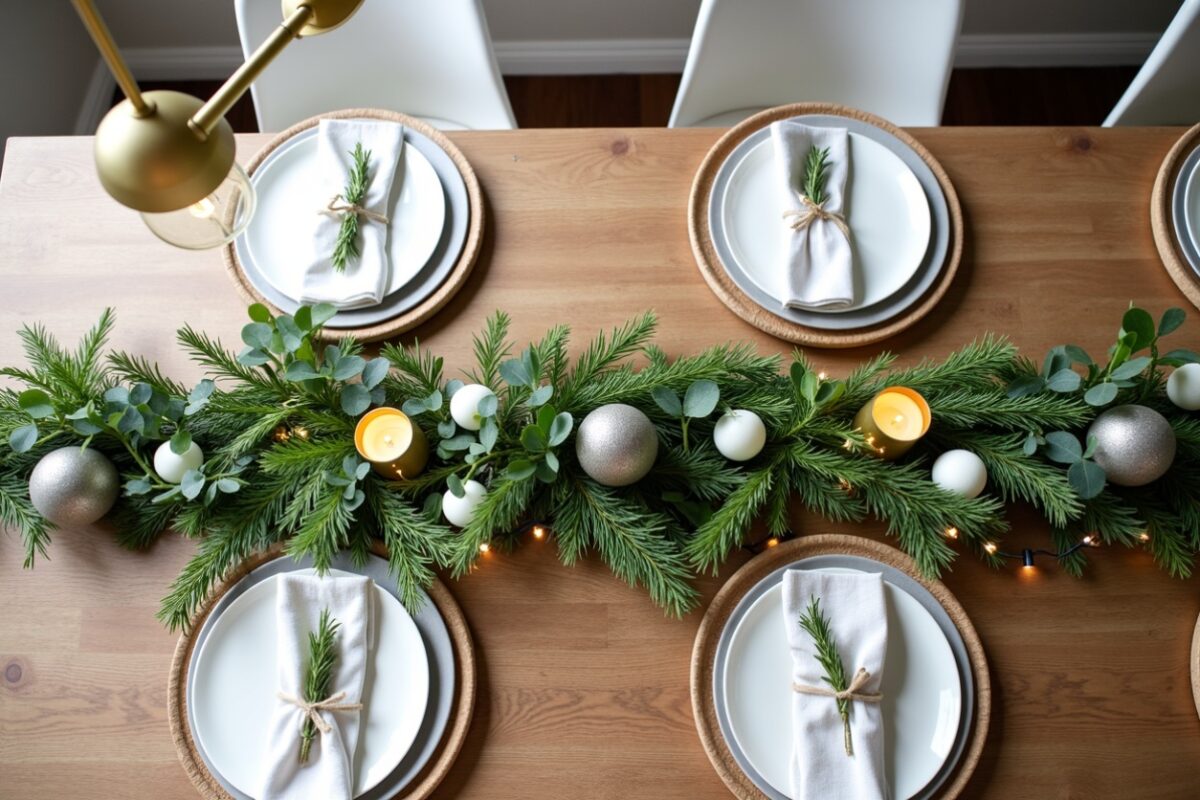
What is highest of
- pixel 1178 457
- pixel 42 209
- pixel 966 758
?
pixel 42 209

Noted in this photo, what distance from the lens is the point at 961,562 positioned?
1.01 m

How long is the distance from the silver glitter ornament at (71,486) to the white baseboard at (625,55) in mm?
1592

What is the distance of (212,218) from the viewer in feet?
2.53

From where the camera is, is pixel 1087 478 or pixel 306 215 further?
pixel 306 215

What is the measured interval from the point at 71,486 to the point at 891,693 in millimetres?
913

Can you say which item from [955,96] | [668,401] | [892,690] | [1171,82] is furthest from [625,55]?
[892,690]

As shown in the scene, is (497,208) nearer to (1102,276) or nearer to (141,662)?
(141,662)

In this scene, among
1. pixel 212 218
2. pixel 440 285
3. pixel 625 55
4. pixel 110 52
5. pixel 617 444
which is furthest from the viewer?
pixel 625 55

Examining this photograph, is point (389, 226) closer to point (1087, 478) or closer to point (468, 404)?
point (468, 404)

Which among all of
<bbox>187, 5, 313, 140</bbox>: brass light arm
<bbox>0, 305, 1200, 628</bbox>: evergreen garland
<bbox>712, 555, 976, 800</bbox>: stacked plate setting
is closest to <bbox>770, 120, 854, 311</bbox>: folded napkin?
<bbox>0, 305, 1200, 628</bbox>: evergreen garland

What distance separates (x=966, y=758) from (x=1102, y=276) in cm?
63

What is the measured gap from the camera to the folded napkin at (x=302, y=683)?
2.93 feet

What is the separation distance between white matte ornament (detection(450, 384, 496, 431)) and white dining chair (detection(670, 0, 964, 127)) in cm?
76

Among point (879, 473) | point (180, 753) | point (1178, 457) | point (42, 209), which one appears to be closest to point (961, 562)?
point (879, 473)
